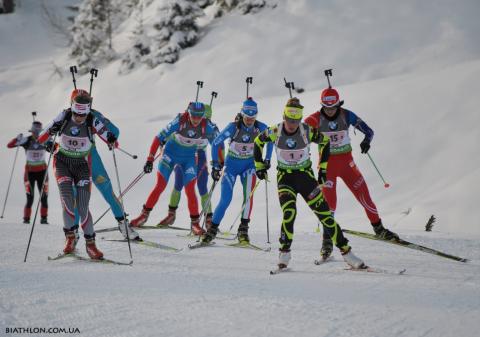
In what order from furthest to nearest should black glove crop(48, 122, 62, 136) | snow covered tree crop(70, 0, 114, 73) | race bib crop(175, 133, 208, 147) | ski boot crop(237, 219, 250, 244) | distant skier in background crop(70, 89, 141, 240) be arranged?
snow covered tree crop(70, 0, 114, 73) < race bib crop(175, 133, 208, 147) < ski boot crop(237, 219, 250, 244) < distant skier in background crop(70, 89, 141, 240) < black glove crop(48, 122, 62, 136)

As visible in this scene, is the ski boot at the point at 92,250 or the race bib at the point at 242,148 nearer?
the ski boot at the point at 92,250

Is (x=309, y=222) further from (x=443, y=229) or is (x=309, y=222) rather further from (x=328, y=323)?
(x=328, y=323)

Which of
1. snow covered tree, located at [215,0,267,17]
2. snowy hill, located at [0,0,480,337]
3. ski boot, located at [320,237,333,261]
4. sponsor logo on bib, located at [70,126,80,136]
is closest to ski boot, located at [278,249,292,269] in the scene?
snowy hill, located at [0,0,480,337]

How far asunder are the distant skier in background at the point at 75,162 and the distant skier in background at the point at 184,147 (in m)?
2.69

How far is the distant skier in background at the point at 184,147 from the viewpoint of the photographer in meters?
9.38

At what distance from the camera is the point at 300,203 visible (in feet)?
49.1

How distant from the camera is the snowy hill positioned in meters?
4.21

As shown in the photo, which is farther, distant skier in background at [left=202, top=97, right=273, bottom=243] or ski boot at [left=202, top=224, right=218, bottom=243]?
distant skier in background at [left=202, top=97, right=273, bottom=243]

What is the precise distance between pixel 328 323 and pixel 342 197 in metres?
A: 10.7

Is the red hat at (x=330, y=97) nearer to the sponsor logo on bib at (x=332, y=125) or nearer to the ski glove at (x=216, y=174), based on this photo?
the sponsor logo on bib at (x=332, y=125)

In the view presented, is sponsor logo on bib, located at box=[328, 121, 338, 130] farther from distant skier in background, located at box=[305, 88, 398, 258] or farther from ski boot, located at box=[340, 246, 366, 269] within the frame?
ski boot, located at box=[340, 246, 366, 269]

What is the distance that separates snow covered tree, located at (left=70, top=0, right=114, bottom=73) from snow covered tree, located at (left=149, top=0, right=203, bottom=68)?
632 cm

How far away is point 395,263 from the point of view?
6.88 m

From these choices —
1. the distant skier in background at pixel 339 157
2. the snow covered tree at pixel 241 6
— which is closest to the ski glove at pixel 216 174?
the distant skier in background at pixel 339 157
